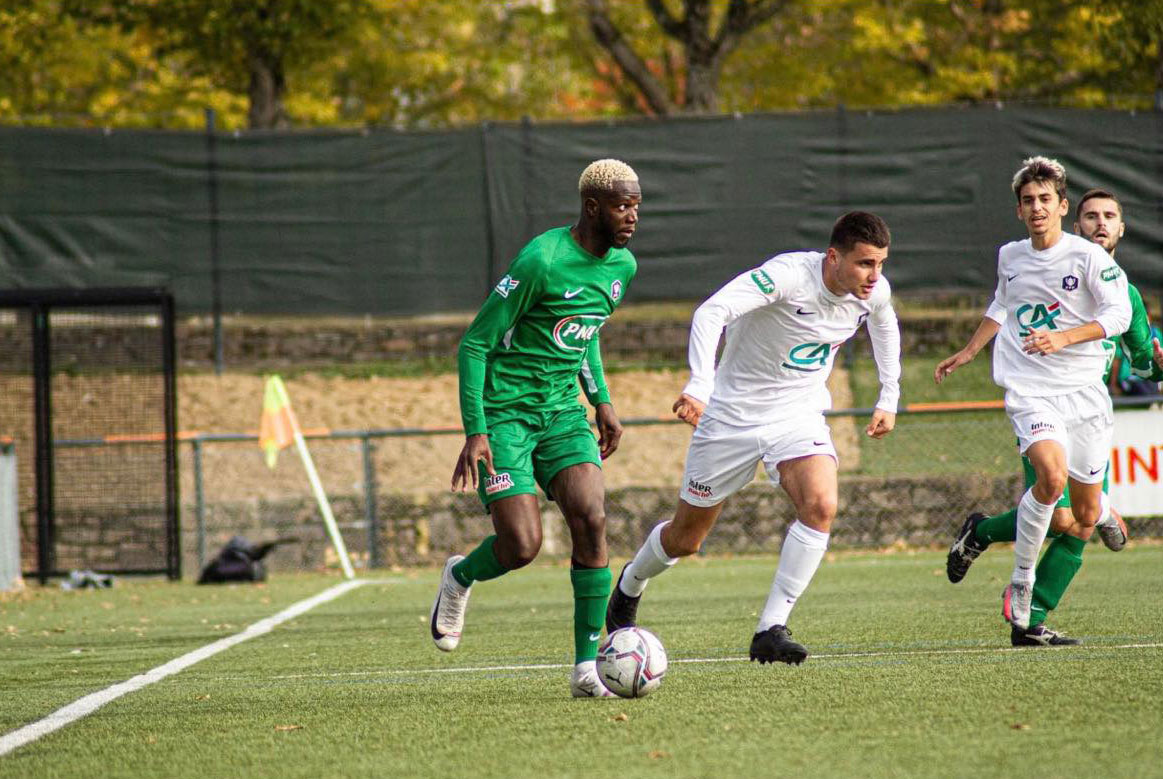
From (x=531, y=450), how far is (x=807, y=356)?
1272 mm

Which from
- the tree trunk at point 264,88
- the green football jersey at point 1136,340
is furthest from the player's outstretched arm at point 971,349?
the tree trunk at point 264,88

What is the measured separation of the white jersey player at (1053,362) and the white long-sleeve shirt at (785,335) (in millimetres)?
1114

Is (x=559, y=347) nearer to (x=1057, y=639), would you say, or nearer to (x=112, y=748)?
(x=112, y=748)

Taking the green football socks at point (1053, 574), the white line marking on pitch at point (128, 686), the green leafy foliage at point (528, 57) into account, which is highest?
the green leafy foliage at point (528, 57)

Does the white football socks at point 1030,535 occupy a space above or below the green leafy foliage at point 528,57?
below

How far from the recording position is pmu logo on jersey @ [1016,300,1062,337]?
27.3 feet

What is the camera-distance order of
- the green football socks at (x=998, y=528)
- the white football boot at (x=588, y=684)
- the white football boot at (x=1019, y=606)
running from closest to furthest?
the white football boot at (x=588, y=684), the white football boot at (x=1019, y=606), the green football socks at (x=998, y=528)

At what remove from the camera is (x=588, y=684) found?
6613 millimetres

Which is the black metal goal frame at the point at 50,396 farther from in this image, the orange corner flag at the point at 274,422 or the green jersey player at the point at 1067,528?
the green jersey player at the point at 1067,528

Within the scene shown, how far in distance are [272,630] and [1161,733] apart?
664 centimetres

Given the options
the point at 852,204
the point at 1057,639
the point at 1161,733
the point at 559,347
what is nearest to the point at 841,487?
the point at 852,204

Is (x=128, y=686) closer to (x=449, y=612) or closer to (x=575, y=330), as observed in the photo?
(x=449, y=612)

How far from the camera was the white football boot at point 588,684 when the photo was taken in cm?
661

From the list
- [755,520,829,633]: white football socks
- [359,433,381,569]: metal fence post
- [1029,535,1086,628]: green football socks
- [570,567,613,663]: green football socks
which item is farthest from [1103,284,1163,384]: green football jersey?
[359,433,381,569]: metal fence post
